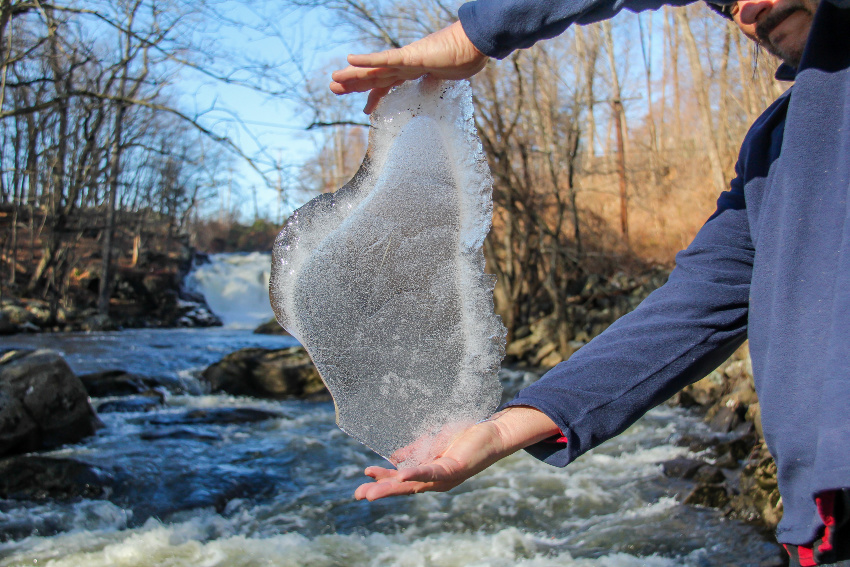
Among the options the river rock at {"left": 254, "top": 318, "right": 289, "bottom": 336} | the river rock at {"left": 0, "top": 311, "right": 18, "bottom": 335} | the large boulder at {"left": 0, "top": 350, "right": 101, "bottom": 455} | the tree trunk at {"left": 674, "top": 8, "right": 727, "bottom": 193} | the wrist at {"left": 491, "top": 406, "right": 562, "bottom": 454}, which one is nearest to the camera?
the wrist at {"left": 491, "top": 406, "right": 562, "bottom": 454}

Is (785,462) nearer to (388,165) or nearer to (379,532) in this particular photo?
(388,165)

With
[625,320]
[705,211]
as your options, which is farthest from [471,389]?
[705,211]

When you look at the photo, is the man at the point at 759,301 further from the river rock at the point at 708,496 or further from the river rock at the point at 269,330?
the river rock at the point at 269,330

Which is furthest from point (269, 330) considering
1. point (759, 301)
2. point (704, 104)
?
point (759, 301)

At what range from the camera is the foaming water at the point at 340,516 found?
13.4ft

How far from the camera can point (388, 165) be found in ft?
4.71

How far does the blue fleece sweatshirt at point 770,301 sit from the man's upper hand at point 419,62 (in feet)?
0.17

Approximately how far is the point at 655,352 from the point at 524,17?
26.2 inches

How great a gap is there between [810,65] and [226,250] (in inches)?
1601

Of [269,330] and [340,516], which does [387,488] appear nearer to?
[340,516]

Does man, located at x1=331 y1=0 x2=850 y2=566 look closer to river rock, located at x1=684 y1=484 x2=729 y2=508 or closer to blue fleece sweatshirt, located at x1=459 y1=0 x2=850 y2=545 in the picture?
blue fleece sweatshirt, located at x1=459 y1=0 x2=850 y2=545

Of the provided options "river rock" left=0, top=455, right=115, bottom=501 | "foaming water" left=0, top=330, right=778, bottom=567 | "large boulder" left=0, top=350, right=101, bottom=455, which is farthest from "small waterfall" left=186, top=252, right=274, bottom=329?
"river rock" left=0, top=455, right=115, bottom=501

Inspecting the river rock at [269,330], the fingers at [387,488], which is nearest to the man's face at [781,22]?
the fingers at [387,488]

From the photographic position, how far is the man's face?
989 mm
